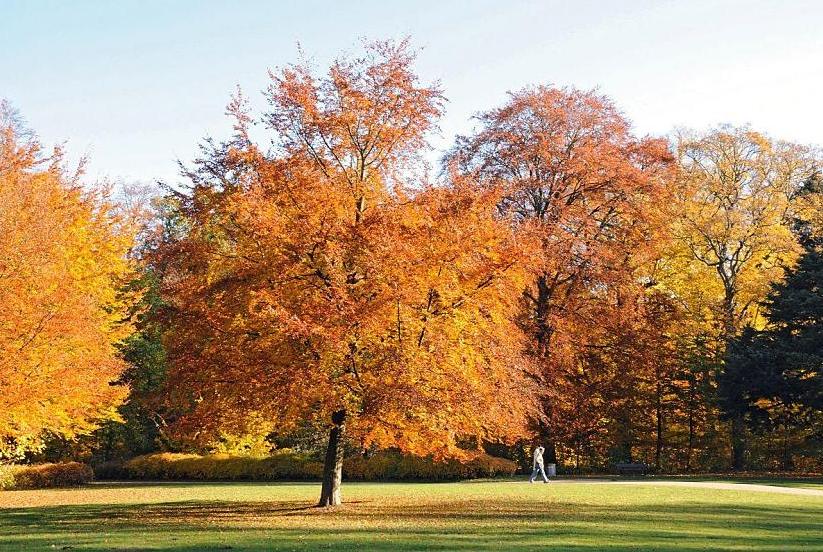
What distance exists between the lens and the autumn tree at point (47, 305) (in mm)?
20922

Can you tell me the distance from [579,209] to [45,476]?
1021 inches

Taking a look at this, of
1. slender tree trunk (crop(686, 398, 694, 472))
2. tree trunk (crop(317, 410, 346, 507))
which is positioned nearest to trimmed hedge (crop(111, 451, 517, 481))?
slender tree trunk (crop(686, 398, 694, 472))

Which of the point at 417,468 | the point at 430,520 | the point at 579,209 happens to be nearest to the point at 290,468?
the point at 417,468

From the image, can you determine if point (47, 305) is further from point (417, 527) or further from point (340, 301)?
point (417, 527)

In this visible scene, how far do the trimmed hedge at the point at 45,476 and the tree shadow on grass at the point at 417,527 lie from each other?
1211 centimetres

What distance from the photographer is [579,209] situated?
3975 cm

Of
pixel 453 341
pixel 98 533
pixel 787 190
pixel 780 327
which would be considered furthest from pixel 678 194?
pixel 98 533

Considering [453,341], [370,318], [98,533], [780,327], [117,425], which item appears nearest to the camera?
[98,533]

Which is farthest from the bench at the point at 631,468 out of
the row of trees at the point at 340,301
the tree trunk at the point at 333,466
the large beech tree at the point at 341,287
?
the tree trunk at the point at 333,466

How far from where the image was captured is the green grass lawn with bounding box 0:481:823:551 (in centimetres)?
1445

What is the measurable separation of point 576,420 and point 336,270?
22932 millimetres

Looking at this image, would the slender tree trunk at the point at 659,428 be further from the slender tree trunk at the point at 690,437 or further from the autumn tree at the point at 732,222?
the autumn tree at the point at 732,222

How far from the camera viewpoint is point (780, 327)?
120 feet

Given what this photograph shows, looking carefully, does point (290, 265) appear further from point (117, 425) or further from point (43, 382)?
point (117, 425)
